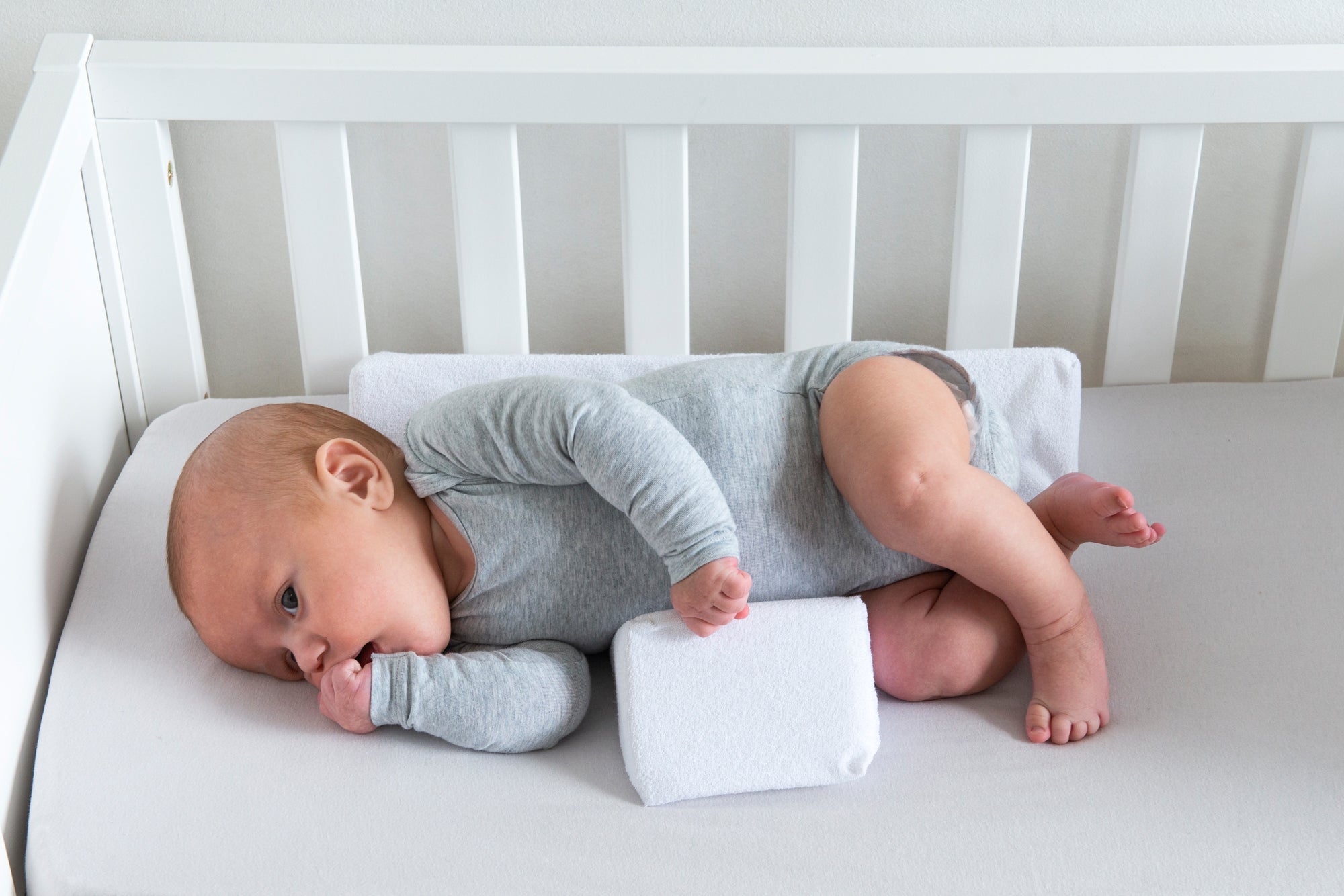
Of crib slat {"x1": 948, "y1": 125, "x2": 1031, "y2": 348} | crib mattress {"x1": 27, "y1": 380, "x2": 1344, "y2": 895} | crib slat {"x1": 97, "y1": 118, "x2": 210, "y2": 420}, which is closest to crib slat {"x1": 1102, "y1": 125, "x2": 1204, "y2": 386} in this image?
crib slat {"x1": 948, "y1": 125, "x2": 1031, "y2": 348}

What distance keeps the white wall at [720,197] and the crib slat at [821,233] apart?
17 centimetres

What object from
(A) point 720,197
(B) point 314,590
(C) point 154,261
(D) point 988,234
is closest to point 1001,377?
(D) point 988,234

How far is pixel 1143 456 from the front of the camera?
3.64 feet

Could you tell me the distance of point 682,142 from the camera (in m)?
1.05

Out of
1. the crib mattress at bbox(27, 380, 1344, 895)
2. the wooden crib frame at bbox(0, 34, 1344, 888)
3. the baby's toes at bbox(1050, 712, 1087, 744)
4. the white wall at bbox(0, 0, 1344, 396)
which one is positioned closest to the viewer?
the crib mattress at bbox(27, 380, 1344, 895)

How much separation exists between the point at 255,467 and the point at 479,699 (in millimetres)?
236

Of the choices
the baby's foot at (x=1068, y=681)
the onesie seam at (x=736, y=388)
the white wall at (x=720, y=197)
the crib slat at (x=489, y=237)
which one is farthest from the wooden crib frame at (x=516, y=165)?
the baby's foot at (x=1068, y=681)

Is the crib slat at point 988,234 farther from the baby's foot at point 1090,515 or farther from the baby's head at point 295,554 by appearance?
the baby's head at point 295,554

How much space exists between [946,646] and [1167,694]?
0.17m

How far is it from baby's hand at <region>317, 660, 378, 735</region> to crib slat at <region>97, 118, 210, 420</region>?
443mm

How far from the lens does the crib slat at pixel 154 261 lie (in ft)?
3.41

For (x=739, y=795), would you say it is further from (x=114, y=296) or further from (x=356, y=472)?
(x=114, y=296)

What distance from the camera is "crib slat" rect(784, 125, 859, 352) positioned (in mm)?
1055

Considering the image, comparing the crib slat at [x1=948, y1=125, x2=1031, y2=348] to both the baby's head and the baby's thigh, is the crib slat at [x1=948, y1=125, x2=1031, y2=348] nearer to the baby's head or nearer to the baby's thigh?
the baby's thigh
